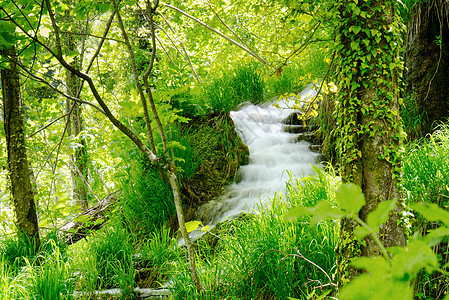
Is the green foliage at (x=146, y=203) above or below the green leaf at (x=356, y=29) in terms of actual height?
below

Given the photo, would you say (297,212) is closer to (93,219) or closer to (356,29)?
(356,29)

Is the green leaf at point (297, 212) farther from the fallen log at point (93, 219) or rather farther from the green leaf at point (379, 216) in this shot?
the fallen log at point (93, 219)

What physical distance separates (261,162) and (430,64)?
2.62m

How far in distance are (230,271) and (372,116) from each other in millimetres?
1506

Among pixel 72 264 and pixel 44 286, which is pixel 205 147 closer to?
pixel 72 264

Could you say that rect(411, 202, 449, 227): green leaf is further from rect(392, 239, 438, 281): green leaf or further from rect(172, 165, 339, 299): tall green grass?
rect(172, 165, 339, 299): tall green grass

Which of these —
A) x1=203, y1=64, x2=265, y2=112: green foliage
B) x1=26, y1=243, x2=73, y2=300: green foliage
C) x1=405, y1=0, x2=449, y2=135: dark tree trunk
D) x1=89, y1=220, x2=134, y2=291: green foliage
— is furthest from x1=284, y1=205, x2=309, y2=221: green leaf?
x1=203, y1=64, x2=265, y2=112: green foliage

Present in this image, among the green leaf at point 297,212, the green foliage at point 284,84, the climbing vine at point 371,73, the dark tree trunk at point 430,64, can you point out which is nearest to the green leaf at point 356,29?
the climbing vine at point 371,73

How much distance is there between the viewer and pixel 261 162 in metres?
4.77

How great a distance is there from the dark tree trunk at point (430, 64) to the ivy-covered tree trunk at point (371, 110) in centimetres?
257

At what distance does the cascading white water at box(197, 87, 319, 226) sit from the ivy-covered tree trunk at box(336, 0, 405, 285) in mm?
1312

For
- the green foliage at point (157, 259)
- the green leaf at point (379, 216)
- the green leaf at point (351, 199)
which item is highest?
the green leaf at point (351, 199)

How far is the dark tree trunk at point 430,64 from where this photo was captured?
3650mm

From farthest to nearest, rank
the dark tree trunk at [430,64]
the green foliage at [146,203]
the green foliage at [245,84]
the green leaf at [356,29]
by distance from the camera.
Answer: the green foliage at [245,84]
the green foliage at [146,203]
the dark tree trunk at [430,64]
the green leaf at [356,29]
